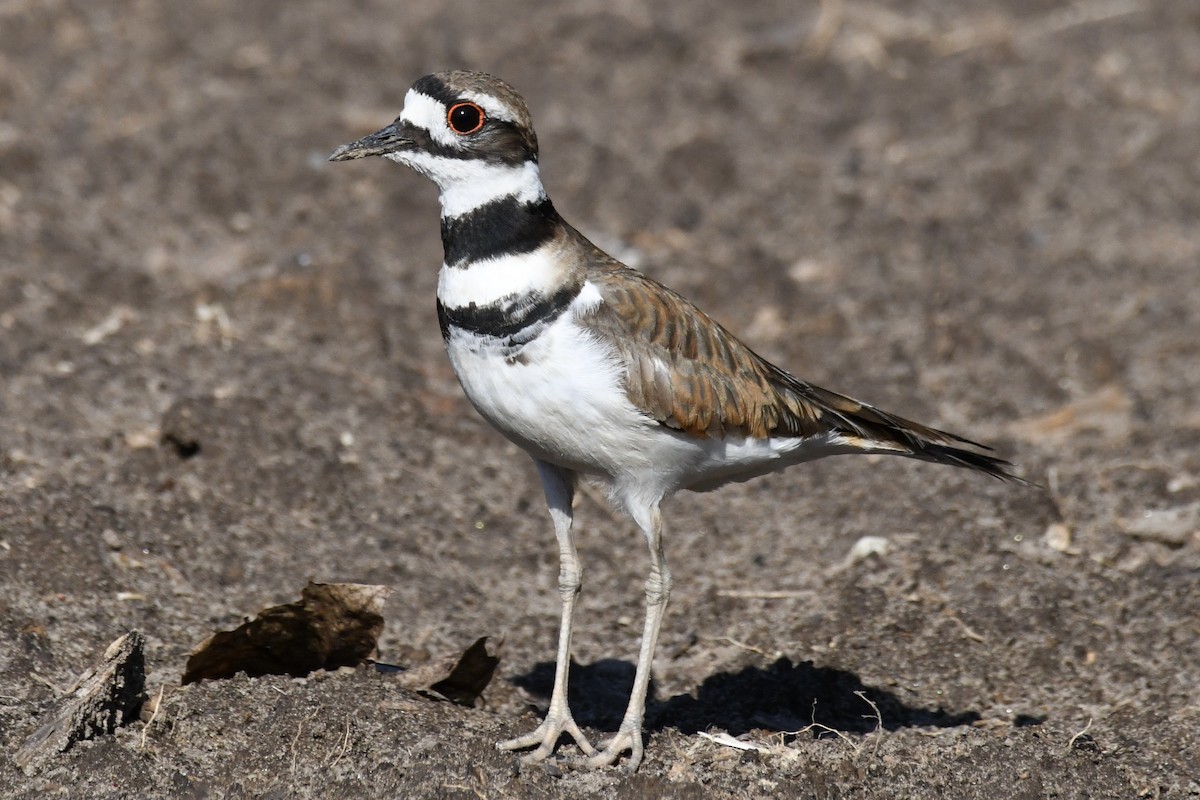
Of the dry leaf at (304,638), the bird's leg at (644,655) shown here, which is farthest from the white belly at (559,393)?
the dry leaf at (304,638)

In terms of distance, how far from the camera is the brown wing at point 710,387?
5094 mm

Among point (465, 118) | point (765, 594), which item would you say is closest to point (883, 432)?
point (765, 594)

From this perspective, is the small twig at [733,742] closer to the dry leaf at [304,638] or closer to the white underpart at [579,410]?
the white underpart at [579,410]

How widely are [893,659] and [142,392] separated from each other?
3989 mm

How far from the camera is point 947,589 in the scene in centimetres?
659

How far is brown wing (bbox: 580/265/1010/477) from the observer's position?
16.7 feet

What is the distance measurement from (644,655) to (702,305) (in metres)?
4.06

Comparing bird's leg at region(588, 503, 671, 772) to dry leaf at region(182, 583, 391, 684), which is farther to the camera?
dry leaf at region(182, 583, 391, 684)

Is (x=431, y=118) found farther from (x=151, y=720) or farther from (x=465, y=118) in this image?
(x=151, y=720)

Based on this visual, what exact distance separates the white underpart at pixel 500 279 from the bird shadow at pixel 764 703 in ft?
5.99

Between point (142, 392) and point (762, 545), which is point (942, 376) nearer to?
point (762, 545)

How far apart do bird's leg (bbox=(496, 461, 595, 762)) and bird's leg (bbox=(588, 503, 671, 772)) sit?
150mm

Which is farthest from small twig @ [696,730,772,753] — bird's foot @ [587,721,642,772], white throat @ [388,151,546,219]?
white throat @ [388,151,546,219]

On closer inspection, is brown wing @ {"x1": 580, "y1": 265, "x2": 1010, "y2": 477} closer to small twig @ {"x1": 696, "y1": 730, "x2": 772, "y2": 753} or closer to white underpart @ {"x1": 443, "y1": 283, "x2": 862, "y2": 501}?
white underpart @ {"x1": 443, "y1": 283, "x2": 862, "y2": 501}
